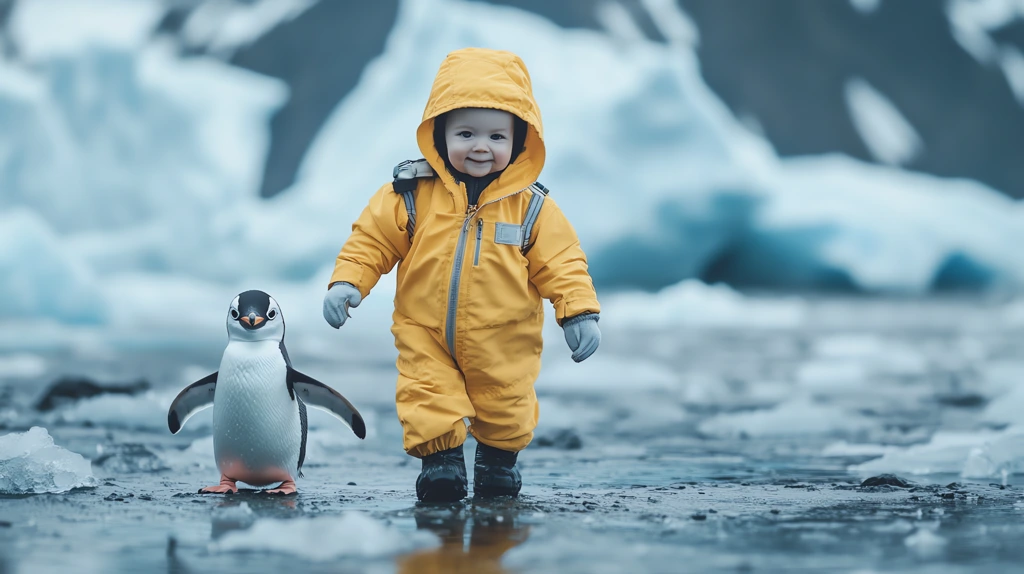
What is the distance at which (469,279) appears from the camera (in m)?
2.49

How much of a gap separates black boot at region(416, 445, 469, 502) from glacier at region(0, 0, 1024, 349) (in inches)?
352

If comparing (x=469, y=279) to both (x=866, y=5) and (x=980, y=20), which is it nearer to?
(x=866, y=5)

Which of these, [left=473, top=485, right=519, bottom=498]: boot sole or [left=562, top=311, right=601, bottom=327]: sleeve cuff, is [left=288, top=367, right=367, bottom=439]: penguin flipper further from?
[left=562, top=311, right=601, bottom=327]: sleeve cuff

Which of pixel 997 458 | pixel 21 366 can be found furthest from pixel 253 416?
pixel 21 366

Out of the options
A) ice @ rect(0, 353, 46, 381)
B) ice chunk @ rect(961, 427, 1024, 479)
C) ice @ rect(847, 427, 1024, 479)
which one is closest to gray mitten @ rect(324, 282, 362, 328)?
ice @ rect(847, 427, 1024, 479)

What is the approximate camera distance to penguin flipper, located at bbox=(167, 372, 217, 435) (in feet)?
8.78

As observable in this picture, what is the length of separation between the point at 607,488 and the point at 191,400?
3.56 feet

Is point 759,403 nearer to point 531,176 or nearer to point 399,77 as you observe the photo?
point 531,176

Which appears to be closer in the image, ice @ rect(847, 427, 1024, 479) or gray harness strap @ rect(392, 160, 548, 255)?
gray harness strap @ rect(392, 160, 548, 255)

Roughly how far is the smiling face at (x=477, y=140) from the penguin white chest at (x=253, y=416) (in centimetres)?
66

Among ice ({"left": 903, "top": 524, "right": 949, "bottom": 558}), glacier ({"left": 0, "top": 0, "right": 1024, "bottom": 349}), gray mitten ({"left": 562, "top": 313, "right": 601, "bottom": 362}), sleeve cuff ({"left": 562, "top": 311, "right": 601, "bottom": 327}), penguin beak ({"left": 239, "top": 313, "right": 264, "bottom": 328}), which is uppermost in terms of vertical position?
glacier ({"left": 0, "top": 0, "right": 1024, "bottom": 349})

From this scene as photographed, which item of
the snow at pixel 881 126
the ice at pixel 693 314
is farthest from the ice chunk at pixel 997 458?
the snow at pixel 881 126

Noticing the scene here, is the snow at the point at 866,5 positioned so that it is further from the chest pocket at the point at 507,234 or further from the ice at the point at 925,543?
the ice at the point at 925,543

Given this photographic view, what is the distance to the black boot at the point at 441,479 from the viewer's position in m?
2.44
